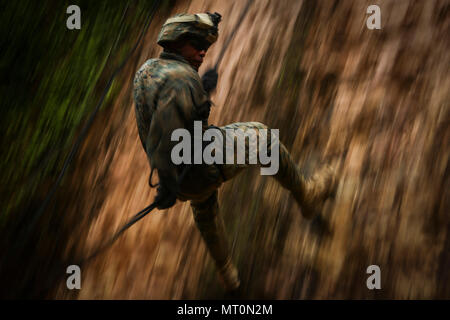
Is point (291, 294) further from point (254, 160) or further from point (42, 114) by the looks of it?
point (42, 114)

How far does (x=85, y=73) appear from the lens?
356cm

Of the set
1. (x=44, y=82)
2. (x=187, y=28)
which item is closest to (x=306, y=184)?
(x=187, y=28)

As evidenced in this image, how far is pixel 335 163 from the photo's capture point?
2.00 m

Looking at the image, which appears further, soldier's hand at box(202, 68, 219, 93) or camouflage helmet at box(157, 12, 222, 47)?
soldier's hand at box(202, 68, 219, 93)

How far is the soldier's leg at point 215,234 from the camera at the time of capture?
1819mm

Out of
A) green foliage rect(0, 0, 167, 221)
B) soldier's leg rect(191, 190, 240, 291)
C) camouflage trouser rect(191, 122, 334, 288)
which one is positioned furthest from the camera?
green foliage rect(0, 0, 167, 221)

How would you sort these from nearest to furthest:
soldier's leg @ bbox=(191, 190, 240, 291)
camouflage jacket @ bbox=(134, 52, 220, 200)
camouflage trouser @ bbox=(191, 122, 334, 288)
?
camouflage jacket @ bbox=(134, 52, 220, 200) < camouflage trouser @ bbox=(191, 122, 334, 288) < soldier's leg @ bbox=(191, 190, 240, 291)

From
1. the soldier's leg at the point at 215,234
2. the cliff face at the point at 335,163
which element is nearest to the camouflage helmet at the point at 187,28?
the soldier's leg at the point at 215,234

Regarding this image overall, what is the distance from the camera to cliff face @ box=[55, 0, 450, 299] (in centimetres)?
171

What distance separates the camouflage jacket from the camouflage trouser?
7.3 inches

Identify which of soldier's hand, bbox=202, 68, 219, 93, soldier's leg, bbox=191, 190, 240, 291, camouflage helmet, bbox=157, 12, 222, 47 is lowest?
soldier's leg, bbox=191, 190, 240, 291

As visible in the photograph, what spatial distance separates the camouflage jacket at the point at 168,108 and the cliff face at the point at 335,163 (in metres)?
0.82

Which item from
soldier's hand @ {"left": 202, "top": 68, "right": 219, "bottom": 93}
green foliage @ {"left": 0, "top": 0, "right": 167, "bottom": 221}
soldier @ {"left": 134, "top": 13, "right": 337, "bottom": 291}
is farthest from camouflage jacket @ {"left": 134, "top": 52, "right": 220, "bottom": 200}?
green foliage @ {"left": 0, "top": 0, "right": 167, "bottom": 221}

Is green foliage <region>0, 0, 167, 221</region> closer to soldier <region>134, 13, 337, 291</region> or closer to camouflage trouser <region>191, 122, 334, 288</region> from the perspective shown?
camouflage trouser <region>191, 122, 334, 288</region>
